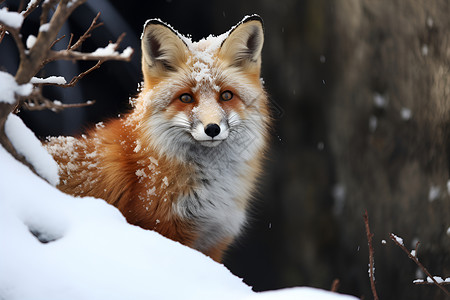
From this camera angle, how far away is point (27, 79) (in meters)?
1.48

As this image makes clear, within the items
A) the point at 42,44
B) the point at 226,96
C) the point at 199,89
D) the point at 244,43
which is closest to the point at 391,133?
the point at 244,43

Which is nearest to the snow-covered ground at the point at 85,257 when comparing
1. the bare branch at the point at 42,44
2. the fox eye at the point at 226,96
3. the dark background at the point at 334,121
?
the bare branch at the point at 42,44

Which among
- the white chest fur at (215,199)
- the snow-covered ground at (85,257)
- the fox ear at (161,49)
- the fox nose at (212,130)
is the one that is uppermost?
the fox ear at (161,49)

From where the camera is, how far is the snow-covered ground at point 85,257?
1.27 meters

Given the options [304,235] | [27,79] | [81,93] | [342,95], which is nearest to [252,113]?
Answer: [27,79]

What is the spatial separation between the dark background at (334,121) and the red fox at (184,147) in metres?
0.83

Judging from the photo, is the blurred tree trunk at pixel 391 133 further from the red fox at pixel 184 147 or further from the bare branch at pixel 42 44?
the bare branch at pixel 42 44

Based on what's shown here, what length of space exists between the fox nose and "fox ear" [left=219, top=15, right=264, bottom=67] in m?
0.45

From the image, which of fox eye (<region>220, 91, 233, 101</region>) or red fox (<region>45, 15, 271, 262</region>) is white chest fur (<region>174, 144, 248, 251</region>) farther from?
fox eye (<region>220, 91, 233, 101</region>)

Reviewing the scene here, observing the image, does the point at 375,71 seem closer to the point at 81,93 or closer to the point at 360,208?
the point at 360,208

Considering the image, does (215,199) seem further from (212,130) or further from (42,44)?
(42,44)

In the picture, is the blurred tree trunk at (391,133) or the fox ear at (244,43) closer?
the fox ear at (244,43)

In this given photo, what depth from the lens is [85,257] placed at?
4.34 feet

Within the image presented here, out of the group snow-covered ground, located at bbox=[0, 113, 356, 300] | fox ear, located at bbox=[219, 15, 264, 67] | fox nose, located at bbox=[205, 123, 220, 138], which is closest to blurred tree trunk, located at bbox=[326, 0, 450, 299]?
fox ear, located at bbox=[219, 15, 264, 67]
